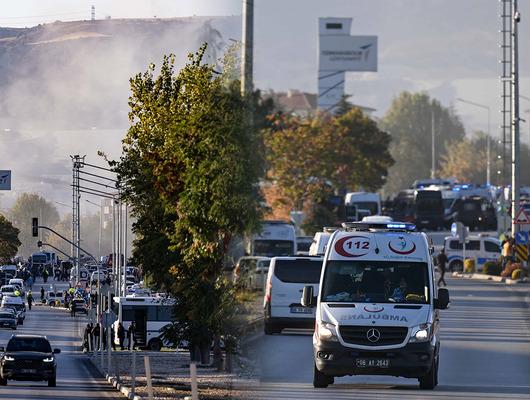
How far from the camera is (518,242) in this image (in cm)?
6762

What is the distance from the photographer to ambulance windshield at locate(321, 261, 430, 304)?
24.3m

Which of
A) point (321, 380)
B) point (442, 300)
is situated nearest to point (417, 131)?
point (442, 300)

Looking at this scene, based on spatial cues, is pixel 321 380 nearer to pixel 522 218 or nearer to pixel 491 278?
pixel 522 218

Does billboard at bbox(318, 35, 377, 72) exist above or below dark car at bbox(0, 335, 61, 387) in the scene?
above

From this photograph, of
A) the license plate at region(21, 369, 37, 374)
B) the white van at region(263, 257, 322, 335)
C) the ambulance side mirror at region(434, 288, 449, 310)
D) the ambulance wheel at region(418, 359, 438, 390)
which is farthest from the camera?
the license plate at region(21, 369, 37, 374)

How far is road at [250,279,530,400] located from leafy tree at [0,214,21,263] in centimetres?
2733

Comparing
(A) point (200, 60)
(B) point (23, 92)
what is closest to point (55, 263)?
(B) point (23, 92)

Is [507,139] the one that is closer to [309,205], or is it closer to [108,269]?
[309,205]

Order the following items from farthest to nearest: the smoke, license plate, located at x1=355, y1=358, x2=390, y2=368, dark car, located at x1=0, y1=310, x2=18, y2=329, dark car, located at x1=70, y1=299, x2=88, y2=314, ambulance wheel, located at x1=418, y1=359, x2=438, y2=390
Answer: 1. dark car, located at x1=70, y1=299, x2=88, y2=314
2. dark car, located at x1=0, y1=310, x2=18, y2=329
3. the smoke
4. ambulance wheel, located at x1=418, y1=359, x2=438, y2=390
5. license plate, located at x1=355, y1=358, x2=390, y2=368

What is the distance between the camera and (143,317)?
7150cm

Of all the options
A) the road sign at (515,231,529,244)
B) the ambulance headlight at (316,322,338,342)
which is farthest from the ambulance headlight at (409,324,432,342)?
the road sign at (515,231,529,244)

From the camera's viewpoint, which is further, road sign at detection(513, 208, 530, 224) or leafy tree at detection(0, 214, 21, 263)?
leafy tree at detection(0, 214, 21, 263)

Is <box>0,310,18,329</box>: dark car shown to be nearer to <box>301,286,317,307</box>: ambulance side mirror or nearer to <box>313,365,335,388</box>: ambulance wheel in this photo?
<box>301,286,317,307</box>: ambulance side mirror

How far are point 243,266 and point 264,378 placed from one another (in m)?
3.83
